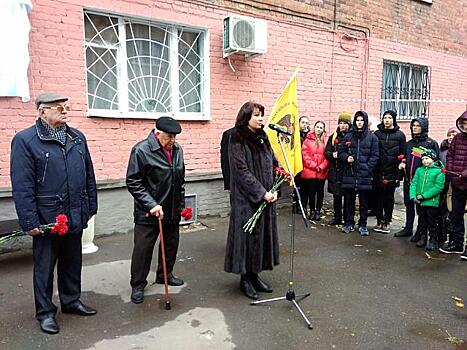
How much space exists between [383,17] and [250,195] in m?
6.74

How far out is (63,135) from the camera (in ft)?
10.0

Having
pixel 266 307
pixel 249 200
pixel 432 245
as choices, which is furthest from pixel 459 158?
pixel 266 307

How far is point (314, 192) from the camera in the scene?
6.62 metres

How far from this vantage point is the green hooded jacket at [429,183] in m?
4.99

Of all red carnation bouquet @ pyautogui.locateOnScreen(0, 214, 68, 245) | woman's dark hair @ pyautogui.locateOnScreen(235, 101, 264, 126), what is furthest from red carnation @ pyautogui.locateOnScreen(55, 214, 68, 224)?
woman's dark hair @ pyautogui.locateOnScreen(235, 101, 264, 126)

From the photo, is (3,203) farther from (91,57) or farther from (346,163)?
(346,163)

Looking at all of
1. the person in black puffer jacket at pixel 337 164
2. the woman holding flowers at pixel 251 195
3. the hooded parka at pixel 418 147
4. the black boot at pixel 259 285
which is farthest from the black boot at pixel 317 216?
the woman holding flowers at pixel 251 195

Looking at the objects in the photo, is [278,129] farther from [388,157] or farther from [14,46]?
[14,46]

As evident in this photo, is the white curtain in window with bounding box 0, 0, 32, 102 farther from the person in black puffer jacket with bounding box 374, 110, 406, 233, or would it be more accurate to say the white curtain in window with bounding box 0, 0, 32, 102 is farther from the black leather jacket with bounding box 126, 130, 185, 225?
the person in black puffer jacket with bounding box 374, 110, 406, 233

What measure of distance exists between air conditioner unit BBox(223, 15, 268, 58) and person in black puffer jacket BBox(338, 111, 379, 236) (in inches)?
75.1

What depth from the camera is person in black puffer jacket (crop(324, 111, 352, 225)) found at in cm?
605

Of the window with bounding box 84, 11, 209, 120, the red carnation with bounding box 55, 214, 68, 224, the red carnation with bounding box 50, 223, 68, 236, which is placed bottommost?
the red carnation with bounding box 50, 223, 68, 236

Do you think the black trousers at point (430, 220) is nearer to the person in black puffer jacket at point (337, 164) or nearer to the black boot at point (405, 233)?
the black boot at point (405, 233)

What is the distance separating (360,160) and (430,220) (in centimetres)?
121
